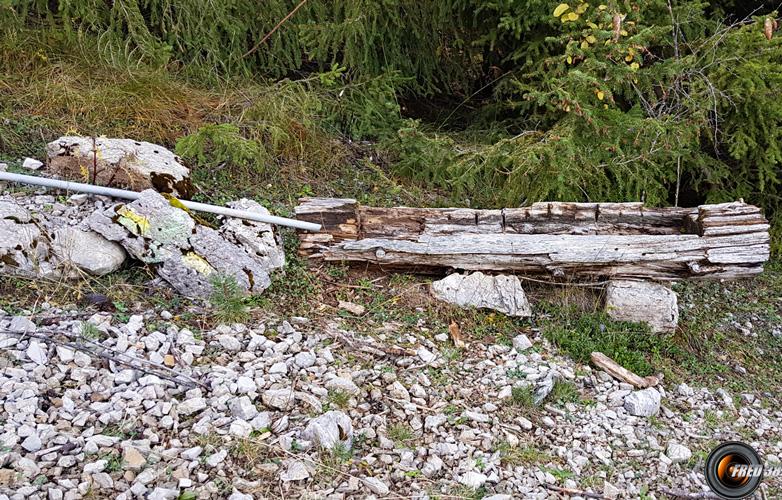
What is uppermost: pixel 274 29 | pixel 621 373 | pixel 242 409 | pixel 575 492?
pixel 274 29

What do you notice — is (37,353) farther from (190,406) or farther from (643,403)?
(643,403)

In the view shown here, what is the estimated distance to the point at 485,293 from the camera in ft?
15.4

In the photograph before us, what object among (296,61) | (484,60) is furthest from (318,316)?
(484,60)

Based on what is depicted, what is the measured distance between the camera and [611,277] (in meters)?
4.83

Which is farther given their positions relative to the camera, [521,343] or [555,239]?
[555,239]

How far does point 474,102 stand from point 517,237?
3.68 meters

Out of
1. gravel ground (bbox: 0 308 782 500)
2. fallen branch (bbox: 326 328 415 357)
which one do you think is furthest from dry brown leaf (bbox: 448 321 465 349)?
fallen branch (bbox: 326 328 415 357)

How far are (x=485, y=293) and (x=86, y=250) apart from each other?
278 centimetres

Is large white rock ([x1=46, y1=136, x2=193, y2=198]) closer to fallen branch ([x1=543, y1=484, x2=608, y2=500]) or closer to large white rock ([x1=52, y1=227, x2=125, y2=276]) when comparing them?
large white rock ([x1=52, y1=227, x2=125, y2=276])

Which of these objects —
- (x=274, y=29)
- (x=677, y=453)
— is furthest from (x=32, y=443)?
(x=274, y=29)

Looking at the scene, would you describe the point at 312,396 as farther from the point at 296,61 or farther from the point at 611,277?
the point at 296,61

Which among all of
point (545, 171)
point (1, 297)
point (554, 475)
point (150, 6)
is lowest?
point (554, 475)

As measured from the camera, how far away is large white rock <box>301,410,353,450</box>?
3.08 metres

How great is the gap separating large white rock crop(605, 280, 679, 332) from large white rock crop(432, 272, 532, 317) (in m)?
0.67
